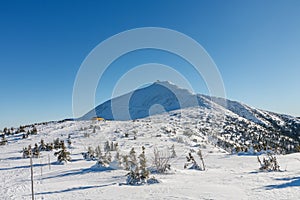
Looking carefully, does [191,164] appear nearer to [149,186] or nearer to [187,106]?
[149,186]

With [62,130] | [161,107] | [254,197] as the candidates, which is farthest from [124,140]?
[161,107]

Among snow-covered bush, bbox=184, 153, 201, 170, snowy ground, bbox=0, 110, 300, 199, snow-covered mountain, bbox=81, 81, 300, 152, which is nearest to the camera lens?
snowy ground, bbox=0, 110, 300, 199

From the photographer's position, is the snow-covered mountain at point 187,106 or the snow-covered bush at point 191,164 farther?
the snow-covered mountain at point 187,106

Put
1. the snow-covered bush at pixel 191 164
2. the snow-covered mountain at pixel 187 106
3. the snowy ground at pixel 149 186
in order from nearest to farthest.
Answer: the snowy ground at pixel 149 186
the snow-covered bush at pixel 191 164
the snow-covered mountain at pixel 187 106

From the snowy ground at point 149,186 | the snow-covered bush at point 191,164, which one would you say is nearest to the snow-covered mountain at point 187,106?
the snow-covered bush at point 191,164

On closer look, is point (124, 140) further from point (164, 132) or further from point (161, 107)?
point (161, 107)

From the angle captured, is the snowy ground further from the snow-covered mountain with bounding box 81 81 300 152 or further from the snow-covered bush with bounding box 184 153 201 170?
the snow-covered mountain with bounding box 81 81 300 152

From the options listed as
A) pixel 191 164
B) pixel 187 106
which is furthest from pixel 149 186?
pixel 187 106

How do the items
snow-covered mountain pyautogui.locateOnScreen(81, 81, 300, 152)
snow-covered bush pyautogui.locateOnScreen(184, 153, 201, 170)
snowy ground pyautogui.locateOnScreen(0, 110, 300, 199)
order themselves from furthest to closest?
snow-covered mountain pyautogui.locateOnScreen(81, 81, 300, 152)
snow-covered bush pyautogui.locateOnScreen(184, 153, 201, 170)
snowy ground pyautogui.locateOnScreen(0, 110, 300, 199)

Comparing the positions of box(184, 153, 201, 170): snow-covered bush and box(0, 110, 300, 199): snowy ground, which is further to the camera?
box(184, 153, 201, 170): snow-covered bush

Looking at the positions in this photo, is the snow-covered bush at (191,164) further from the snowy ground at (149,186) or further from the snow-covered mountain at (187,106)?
the snow-covered mountain at (187,106)

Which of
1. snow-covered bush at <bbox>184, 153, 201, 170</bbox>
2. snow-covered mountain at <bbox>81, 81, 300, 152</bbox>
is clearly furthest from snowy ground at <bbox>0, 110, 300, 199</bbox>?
snow-covered mountain at <bbox>81, 81, 300, 152</bbox>

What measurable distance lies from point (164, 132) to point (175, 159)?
2302 cm

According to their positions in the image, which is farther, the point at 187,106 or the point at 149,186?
the point at 187,106
